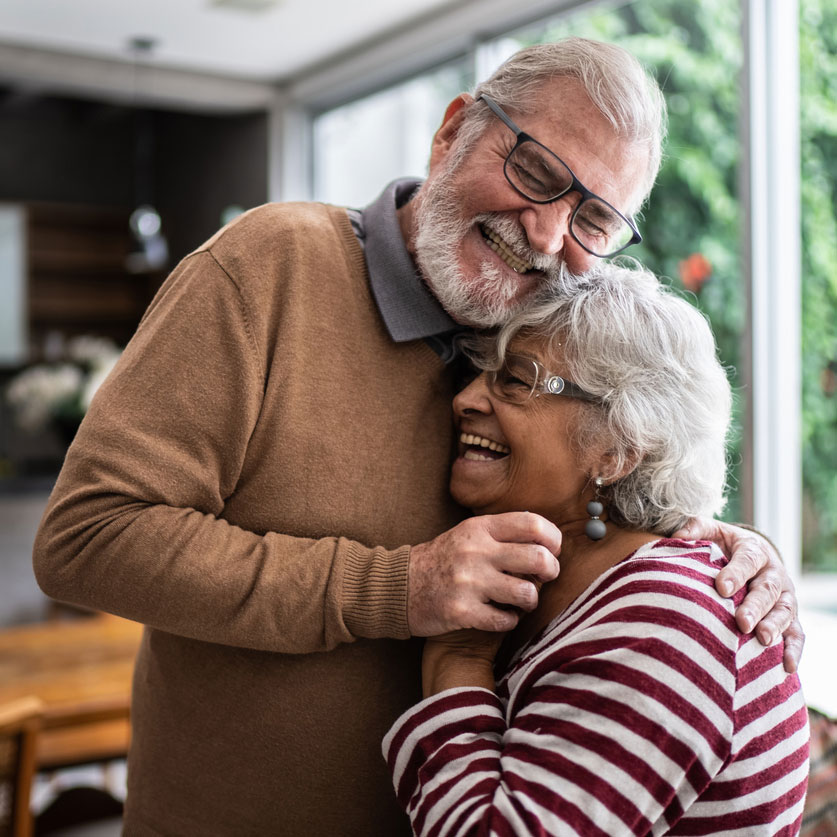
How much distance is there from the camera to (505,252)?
53.1 inches

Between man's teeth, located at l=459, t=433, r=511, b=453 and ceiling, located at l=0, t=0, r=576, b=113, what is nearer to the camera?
man's teeth, located at l=459, t=433, r=511, b=453

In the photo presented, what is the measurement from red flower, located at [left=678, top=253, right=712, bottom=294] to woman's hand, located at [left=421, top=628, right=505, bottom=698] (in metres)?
2.51

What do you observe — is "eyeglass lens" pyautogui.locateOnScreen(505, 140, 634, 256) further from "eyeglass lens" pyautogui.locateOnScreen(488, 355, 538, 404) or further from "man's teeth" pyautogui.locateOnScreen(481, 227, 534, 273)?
"eyeglass lens" pyautogui.locateOnScreen(488, 355, 538, 404)

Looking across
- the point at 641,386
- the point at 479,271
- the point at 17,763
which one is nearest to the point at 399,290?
the point at 479,271

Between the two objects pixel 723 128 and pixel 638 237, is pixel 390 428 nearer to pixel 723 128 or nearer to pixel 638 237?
pixel 638 237

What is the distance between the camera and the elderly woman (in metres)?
1.00

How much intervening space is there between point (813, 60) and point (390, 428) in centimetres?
243

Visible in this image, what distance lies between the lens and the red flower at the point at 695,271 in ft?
11.4

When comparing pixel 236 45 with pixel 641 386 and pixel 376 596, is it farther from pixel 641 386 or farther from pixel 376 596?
pixel 376 596

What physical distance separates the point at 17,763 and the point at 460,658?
1.24 metres

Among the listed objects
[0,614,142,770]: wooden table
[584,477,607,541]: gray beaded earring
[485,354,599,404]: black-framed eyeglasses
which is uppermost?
[485,354,599,404]: black-framed eyeglasses

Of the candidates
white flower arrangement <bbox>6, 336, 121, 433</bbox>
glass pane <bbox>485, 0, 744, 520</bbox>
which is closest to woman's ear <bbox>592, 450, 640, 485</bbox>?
glass pane <bbox>485, 0, 744, 520</bbox>

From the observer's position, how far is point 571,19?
3.89 metres

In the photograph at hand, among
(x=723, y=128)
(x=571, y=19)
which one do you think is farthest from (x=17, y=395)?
(x=723, y=128)
